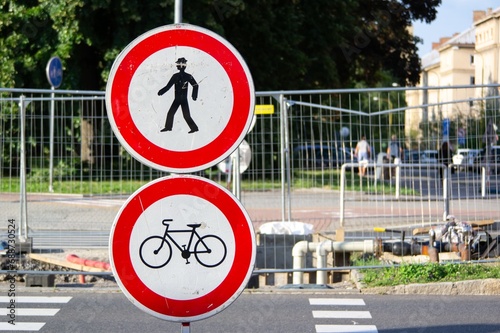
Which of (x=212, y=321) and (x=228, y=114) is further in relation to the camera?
(x=212, y=321)

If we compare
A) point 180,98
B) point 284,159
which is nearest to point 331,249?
point 284,159

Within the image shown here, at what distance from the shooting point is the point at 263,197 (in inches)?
573

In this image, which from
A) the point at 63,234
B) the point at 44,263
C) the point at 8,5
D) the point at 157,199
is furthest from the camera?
the point at 8,5

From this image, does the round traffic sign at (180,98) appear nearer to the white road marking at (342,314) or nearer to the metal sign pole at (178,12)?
the metal sign pole at (178,12)

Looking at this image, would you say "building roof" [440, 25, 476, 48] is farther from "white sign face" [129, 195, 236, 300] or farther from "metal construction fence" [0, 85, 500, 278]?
"white sign face" [129, 195, 236, 300]

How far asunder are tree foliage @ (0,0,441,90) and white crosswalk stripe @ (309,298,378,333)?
60.9ft

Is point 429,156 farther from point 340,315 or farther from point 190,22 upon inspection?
point 190,22

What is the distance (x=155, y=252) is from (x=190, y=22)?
23.5 metres

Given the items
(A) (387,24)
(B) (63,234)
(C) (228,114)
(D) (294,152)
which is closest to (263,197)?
(D) (294,152)

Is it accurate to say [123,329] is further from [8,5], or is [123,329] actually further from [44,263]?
[8,5]

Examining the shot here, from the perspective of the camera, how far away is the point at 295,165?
14039 mm

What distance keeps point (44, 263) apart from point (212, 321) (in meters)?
4.39

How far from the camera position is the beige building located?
1281cm

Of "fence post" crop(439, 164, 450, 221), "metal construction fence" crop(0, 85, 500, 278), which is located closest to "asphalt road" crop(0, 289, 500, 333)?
"metal construction fence" crop(0, 85, 500, 278)
